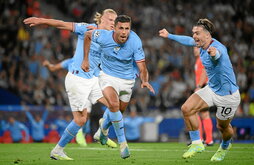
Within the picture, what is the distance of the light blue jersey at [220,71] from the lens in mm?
10219

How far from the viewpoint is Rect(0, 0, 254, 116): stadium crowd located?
20.9 m

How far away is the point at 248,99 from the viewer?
22.9 meters

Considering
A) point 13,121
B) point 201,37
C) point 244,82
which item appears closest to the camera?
point 201,37

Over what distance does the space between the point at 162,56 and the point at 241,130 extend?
585 cm

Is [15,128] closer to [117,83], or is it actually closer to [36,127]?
[36,127]

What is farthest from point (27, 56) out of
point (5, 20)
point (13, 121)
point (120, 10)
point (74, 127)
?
point (74, 127)

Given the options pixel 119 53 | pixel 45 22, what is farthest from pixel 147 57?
pixel 45 22

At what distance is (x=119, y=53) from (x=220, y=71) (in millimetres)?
1868

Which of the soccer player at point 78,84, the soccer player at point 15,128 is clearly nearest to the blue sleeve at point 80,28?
the soccer player at point 78,84

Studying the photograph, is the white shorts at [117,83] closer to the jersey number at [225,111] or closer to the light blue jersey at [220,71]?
the light blue jersey at [220,71]

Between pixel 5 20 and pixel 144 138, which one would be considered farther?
pixel 5 20

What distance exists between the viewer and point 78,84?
37.0ft

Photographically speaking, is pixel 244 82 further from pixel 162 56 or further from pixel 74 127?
pixel 74 127

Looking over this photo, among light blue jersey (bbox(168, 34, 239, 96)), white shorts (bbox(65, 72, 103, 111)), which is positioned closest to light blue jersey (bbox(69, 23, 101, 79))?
white shorts (bbox(65, 72, 103, 111))
